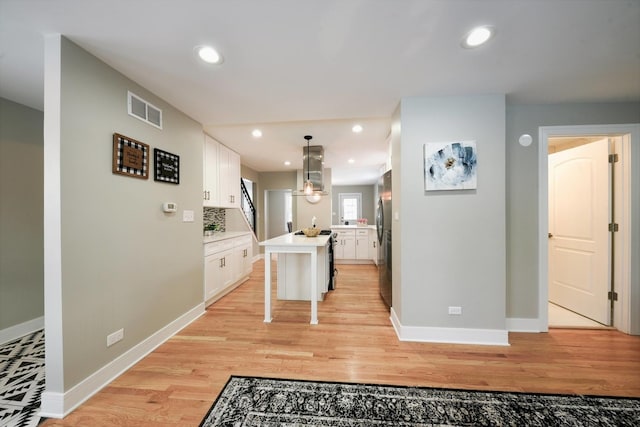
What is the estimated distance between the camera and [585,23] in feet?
4.76

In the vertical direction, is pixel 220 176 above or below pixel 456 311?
above

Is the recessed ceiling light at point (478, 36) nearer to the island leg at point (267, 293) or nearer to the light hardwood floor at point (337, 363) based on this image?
the light hardwood floor at point (337, 363)

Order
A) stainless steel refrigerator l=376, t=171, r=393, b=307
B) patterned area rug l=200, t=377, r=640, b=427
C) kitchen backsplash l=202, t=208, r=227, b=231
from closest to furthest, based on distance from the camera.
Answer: patterned area rug l=200, t=377, r=640, b=427, stainless steel refrigerator l=376, t=171, r=393, b=307, kitchen backsplash l=202, t=208, r=227, b=231

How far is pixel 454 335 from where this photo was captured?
2367 millimetres

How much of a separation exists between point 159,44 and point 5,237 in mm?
2804

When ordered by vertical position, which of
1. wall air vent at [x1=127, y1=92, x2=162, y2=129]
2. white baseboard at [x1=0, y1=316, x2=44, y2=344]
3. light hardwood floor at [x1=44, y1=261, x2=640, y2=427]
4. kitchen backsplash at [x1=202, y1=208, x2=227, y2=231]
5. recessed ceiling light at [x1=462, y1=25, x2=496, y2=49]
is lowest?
light hardwood floor at [x1=44, y1=261, x2=640, y2=427]

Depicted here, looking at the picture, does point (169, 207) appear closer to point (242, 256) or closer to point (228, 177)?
point (228, 177)

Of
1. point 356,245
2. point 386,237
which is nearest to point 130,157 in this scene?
point 386,237

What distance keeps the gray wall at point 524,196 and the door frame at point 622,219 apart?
52mm

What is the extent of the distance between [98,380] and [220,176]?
293 cm

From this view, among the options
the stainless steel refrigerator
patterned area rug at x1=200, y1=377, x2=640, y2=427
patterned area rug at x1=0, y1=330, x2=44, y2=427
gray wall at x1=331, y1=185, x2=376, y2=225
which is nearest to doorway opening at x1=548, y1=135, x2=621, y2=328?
patterned area rug at x1=200, y1=377, x2=640, y2=427

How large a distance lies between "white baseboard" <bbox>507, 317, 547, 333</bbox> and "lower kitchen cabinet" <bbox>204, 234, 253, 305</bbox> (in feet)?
12.3

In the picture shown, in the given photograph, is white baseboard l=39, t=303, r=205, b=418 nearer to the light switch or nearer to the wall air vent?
the light switch

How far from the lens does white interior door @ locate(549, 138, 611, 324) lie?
8.87 feet
